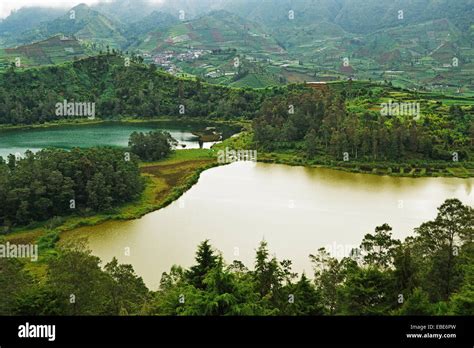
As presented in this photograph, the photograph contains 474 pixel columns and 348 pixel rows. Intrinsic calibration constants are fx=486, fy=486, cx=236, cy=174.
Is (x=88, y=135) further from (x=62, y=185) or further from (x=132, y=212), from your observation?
(x=132, y=212)

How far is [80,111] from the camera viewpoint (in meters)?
71.8

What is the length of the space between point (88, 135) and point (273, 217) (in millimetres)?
35917

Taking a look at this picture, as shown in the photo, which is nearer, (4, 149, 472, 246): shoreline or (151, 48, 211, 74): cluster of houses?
(4, 149, 472, 246): shoreline

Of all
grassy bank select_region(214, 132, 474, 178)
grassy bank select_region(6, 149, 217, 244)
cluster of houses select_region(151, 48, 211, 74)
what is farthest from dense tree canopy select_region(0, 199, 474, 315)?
cluster of houses select_region(151, 48, 211, 74)

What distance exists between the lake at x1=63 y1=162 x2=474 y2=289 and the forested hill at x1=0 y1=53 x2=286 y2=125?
1396 inches

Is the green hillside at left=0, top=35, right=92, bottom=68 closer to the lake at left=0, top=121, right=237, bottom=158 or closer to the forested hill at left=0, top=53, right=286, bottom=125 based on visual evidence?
the forested hill at left=0, top=53, right=286, bottom=125

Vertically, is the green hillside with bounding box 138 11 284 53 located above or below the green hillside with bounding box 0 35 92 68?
above

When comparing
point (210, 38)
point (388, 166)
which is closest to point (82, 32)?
point (210, 38)

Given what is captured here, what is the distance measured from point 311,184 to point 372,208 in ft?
22.2

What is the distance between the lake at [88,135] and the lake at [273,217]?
60.7ft

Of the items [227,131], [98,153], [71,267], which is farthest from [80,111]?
[71,267]

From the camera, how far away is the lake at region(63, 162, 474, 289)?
2141cm

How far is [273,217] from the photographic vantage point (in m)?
26.2
